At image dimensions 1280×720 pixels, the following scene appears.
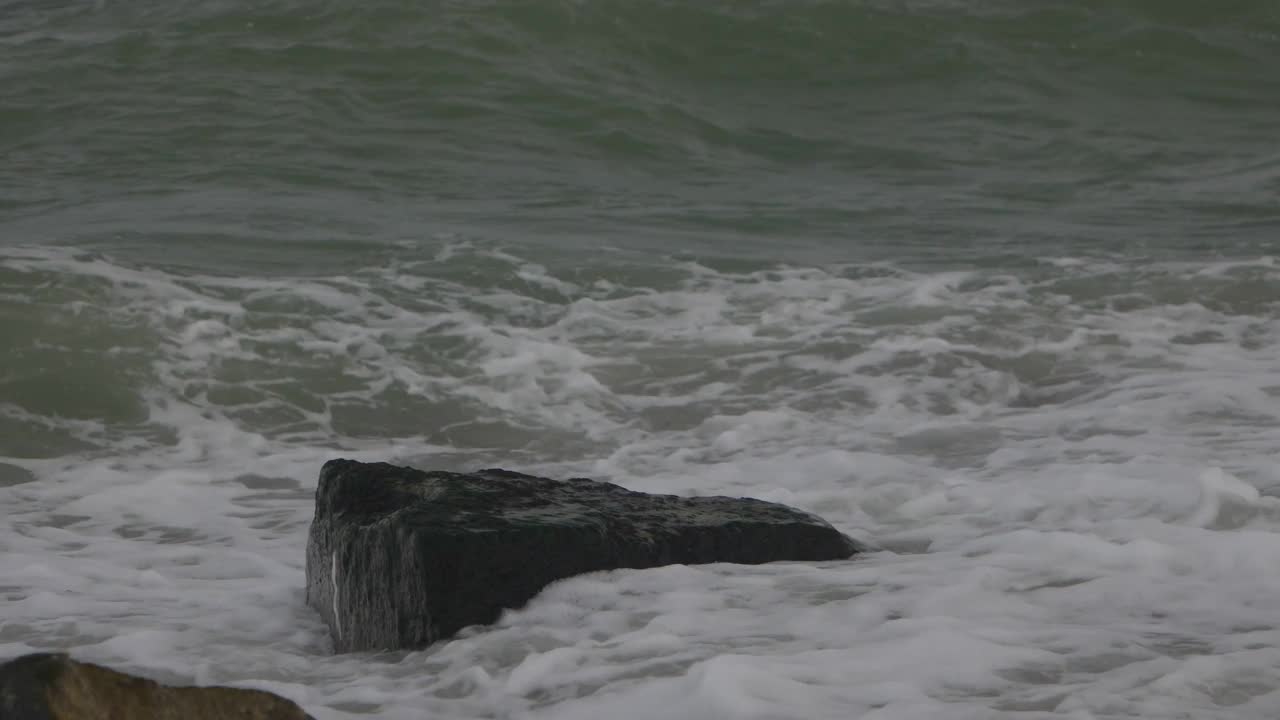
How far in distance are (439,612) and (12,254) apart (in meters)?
4.82

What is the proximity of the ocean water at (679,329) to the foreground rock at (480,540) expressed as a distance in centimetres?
7

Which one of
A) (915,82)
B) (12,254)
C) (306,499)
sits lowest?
(306,499)

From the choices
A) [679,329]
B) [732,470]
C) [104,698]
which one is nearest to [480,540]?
[104,698]

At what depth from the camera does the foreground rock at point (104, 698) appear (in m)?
1.88

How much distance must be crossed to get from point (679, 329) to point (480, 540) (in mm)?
3515

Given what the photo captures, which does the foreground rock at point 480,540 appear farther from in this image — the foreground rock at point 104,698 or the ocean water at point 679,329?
the foreground rock at point 104,698

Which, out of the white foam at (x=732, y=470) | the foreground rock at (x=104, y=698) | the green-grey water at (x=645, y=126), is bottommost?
the white foam at (x=732, y=470)

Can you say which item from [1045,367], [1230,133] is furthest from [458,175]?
[1230,133]

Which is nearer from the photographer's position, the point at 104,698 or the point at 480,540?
the point at 104,698

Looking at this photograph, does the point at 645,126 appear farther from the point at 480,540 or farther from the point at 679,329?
the point at 480,540

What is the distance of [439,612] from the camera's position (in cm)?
303

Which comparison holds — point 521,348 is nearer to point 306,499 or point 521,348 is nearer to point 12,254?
point 306,499

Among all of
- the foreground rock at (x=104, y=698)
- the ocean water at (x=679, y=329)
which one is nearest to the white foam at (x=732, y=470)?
the ocean water at (x=679, y=329)

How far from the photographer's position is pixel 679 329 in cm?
649
